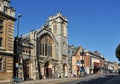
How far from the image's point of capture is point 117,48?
3344 cm

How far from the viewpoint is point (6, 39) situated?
149 feet

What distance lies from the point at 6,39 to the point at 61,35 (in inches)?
1057

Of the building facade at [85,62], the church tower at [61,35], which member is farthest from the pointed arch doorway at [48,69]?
the building facade at [85,62]

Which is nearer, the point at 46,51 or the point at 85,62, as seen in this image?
the point at 46,51

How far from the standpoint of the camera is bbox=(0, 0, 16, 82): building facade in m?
44.0

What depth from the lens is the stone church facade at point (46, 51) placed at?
56000 millimetres

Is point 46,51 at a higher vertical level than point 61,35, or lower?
lower

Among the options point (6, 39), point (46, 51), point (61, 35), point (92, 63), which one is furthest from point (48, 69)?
point (92, 63)

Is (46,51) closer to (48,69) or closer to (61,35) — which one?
(48,69)

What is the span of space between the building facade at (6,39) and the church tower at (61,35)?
941 inches

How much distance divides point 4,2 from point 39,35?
57.9 feet

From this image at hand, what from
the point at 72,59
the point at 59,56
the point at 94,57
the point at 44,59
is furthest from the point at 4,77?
the point at 94,57

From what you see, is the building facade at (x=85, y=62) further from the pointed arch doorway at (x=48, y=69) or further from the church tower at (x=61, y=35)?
the pointed arch doorway at (x=48, y=69)

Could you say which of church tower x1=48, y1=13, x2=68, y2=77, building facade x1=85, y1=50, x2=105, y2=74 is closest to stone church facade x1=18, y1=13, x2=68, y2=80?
church tower x1=48, y1=13, x2=68, y2=77
